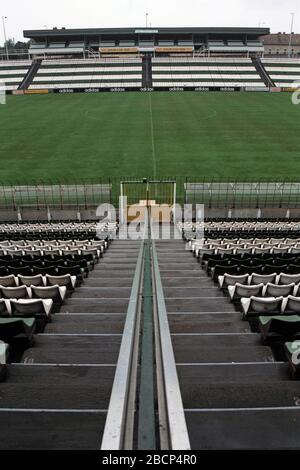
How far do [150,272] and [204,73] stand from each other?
246 ft

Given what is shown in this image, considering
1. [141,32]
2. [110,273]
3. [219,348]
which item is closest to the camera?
[219,348]

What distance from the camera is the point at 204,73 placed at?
75125mm

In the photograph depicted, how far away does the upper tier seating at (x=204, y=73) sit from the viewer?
7006 cm

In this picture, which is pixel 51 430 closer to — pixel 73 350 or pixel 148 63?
pixel 73 350

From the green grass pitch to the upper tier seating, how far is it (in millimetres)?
11780

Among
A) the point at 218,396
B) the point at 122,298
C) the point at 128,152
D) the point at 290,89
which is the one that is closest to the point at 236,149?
the point at 128,152

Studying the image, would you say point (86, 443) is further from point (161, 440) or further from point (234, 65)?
point (234, 65)

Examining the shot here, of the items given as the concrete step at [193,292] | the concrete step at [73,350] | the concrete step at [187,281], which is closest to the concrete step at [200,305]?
the concrete step at [193,292]

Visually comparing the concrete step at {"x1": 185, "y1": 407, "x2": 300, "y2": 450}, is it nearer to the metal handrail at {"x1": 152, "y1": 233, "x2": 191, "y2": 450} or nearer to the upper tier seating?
the metal handrail at {"x1": 152, "y1": 233, "x2": 191, "y2": 450}

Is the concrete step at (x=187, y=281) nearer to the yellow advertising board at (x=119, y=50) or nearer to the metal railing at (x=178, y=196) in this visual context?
the metal railing at (x=178, y=196)

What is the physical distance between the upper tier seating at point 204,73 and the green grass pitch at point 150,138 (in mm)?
11780

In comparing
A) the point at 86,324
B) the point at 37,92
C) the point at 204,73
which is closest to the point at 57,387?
the point at 86,324

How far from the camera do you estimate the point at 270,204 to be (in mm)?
24938

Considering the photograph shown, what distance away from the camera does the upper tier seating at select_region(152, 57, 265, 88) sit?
7006 centimetres
